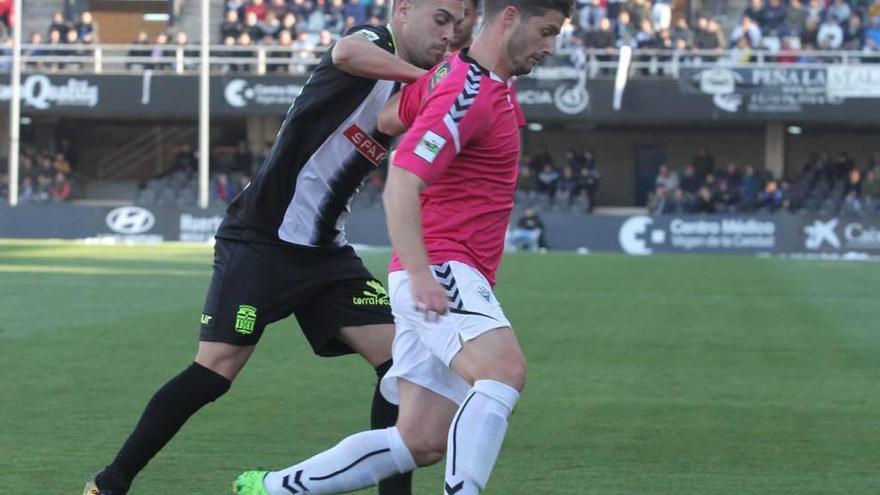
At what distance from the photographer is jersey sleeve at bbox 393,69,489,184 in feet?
14.8

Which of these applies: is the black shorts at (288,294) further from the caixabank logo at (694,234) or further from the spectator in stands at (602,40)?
the spectator in stands at (602,40)

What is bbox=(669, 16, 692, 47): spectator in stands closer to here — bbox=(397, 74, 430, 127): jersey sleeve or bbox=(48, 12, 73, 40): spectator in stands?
bbox=(48, 12, 73, 40): spectator in stands

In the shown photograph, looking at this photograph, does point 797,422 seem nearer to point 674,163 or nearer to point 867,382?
point 867,382

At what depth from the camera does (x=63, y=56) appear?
3803cm

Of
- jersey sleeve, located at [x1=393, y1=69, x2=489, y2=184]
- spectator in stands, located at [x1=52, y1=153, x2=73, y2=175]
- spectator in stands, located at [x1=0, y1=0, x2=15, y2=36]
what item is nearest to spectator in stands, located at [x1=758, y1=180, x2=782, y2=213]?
spectator in stands, located at [x1=52, y1=153, x2=73, y2=175]

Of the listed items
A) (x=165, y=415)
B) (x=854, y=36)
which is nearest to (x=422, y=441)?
(x=165, y=415)

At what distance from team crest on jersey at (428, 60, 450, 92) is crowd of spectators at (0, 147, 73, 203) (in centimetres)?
3313

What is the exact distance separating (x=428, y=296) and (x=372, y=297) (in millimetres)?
1512

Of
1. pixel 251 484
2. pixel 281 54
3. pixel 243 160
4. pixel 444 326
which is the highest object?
pixel 281 54

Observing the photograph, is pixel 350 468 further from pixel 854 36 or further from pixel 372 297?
pixel 854 36

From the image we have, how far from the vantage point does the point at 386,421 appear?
5.54m

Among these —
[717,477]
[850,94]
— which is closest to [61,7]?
[850,94]

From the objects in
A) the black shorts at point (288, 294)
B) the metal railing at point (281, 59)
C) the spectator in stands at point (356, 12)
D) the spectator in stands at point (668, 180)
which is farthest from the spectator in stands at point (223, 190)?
the black shorts at point (288, 294)

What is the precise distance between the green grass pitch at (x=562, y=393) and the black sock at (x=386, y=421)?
79 cm
